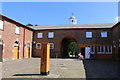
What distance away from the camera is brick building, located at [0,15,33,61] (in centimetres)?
1897

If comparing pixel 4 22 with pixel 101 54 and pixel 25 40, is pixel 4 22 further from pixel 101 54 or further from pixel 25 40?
pixel 101 54

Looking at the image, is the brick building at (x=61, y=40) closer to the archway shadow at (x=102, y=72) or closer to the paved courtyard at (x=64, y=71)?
the paved courtyard at (x=64, y=71)

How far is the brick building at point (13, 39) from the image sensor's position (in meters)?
19.0

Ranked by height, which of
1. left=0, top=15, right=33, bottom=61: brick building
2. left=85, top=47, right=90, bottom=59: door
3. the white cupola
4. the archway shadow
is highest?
the white cupola

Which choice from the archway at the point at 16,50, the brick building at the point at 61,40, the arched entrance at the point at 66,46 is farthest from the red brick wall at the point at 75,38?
the archway at the point at 16,50

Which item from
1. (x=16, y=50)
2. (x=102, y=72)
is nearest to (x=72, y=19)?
(x=16, y=50)

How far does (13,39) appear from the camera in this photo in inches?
854

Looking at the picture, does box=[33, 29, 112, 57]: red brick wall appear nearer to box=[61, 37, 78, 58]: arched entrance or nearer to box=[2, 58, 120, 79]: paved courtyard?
box=[61, 37, 78, 58]: arched entrance

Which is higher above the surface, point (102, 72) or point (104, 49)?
point (104, 49)

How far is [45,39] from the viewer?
1183 inches

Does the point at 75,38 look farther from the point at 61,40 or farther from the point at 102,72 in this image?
the point at 102,72

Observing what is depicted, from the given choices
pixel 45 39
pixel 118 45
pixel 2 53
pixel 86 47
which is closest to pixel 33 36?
pixel 45 39

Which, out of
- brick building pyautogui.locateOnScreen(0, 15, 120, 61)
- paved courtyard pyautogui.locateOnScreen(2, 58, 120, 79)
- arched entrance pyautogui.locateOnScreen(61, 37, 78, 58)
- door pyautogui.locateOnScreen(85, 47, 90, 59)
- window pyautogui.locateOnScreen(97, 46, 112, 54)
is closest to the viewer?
paved courtyard pyautogui.locateOnScreen(2, 58, 120, 79)

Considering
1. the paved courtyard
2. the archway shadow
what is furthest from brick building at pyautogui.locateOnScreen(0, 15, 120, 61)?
the archway shadow
